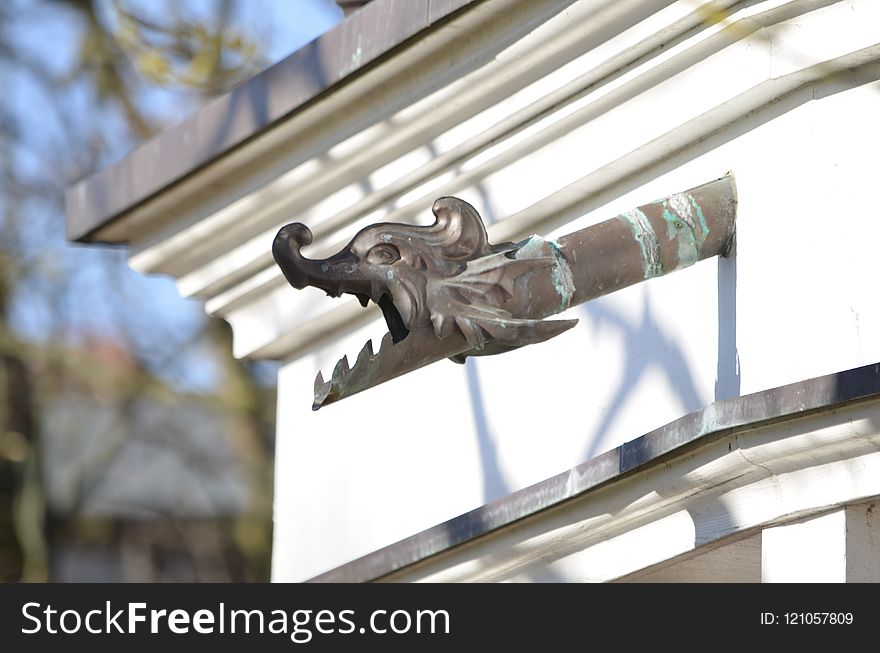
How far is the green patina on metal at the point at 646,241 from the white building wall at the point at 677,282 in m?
0.25

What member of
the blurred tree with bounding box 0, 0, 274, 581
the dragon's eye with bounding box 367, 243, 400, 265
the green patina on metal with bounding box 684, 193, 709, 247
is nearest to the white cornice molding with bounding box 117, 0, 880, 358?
the green patina on metal with bounding box 684, 193, 709, 247

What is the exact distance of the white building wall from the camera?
7.82 ft

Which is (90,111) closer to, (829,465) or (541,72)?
(541,72)

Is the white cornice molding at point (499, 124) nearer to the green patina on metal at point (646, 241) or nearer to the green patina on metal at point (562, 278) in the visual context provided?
the green patina on metal at point (646, 241)

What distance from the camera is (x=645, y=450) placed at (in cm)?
232

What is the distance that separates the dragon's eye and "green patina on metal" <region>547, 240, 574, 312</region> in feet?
0.93

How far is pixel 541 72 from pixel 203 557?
906 centimetres

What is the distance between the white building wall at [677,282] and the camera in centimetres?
238

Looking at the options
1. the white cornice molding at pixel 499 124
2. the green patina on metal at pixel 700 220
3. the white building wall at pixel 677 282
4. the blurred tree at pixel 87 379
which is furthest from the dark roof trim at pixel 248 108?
the blurred tree at pixel 87 379

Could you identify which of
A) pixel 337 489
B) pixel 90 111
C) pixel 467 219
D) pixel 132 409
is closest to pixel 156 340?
pixel 132 409

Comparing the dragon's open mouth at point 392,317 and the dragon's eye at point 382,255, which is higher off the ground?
the dragon's eye at point 382,255

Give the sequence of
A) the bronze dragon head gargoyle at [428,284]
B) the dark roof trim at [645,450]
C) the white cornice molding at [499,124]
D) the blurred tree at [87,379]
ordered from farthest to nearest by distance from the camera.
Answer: the blurred tree at [87,379]
the white cornice molding at [499,124]
the dark roof trim at [645,450]
the bronze dragon head gargoyle at [428,284]

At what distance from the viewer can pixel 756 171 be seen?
253 centimetres

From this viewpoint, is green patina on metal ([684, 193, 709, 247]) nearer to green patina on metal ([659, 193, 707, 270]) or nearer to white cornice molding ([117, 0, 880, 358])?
green patina on metal ([659, 193, 707, 270])
